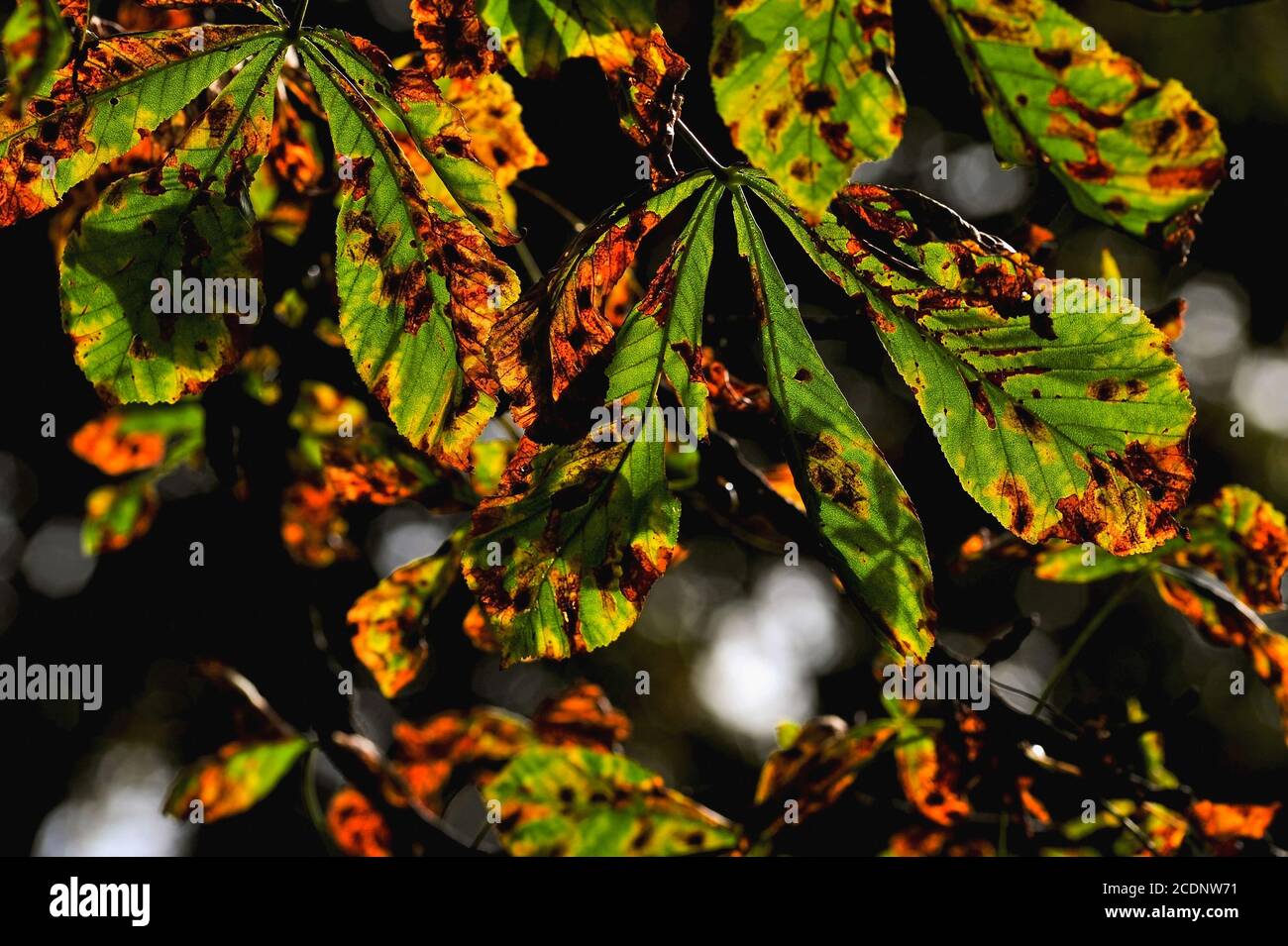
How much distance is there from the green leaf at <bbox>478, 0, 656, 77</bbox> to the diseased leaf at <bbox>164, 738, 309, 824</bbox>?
43.6 inches

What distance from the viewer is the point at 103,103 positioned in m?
0.60

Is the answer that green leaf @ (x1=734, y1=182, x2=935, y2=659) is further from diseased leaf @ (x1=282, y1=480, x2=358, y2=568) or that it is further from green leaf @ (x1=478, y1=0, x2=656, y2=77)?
diseased leaf @ (x1=282, y1=480, x2=358, y2=568)

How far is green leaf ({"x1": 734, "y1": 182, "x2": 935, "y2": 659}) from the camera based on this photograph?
0.56m

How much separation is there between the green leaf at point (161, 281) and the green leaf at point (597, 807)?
67 centimetres

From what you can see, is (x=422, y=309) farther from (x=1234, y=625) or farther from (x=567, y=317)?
(x=1234, y=625)

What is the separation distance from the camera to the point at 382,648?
43.1 inches

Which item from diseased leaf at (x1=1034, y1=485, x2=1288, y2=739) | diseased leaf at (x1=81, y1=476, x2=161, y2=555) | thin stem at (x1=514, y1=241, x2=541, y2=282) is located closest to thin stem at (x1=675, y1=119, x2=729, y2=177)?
thin stem at (x1=514, y1=241, x2=541, y2=282)

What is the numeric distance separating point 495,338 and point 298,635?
766 millimetres

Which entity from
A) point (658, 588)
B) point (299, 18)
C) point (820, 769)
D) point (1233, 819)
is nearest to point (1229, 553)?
point (1233, 819)

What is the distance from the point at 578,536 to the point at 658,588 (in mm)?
5022

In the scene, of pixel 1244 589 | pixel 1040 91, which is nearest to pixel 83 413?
pixel 1040 91

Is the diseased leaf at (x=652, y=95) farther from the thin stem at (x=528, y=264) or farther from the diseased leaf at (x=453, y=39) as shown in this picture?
the thin stem at (x=528, y=264)

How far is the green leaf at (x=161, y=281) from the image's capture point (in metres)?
0.60

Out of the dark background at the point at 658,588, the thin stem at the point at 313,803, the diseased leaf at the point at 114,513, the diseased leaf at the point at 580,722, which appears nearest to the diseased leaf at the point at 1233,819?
the dark background at the point at 658,588
